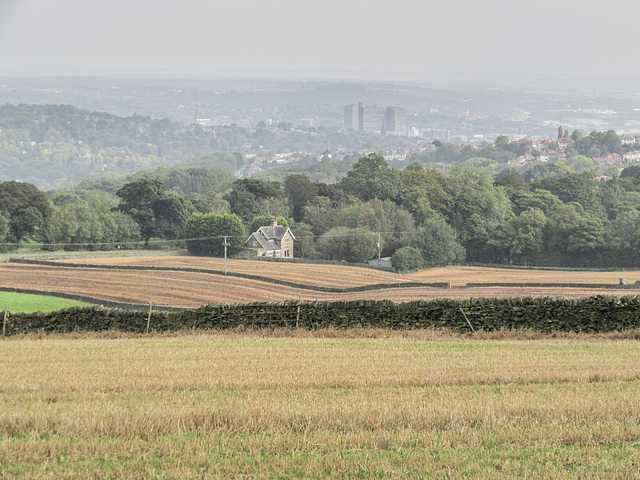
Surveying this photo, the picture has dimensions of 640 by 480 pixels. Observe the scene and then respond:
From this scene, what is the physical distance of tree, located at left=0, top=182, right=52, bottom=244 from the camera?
79938mm

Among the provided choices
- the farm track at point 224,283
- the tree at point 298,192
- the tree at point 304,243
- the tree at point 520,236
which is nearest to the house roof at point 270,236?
the tree at point 304,243

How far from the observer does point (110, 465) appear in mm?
6922

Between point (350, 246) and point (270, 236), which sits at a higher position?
point (270, 236)

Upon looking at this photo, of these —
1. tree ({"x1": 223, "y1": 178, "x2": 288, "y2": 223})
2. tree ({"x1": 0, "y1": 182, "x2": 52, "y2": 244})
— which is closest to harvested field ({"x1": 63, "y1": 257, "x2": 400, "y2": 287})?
tree ({"x1": 0, "y1": 182, "x2": 52, "y2": 244})

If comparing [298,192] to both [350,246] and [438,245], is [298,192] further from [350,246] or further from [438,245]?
[438,245]

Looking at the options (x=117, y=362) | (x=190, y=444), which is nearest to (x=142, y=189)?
(x=117, y=362)

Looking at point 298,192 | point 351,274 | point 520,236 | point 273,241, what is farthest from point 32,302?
point 298,192

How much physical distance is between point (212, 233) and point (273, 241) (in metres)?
7.24

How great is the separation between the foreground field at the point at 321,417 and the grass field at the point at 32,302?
29.1 meters

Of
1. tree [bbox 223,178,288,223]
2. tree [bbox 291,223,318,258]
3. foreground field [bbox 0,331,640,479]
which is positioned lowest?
tree [bbox 291,223,318,258]

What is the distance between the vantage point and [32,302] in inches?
1697

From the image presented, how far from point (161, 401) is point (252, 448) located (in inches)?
105

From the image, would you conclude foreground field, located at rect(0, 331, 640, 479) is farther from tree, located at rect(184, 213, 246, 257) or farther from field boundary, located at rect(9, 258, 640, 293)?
tree, located at rect(184, 213, 246, 257)

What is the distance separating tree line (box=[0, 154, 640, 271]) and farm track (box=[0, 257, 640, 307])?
12.7 m
